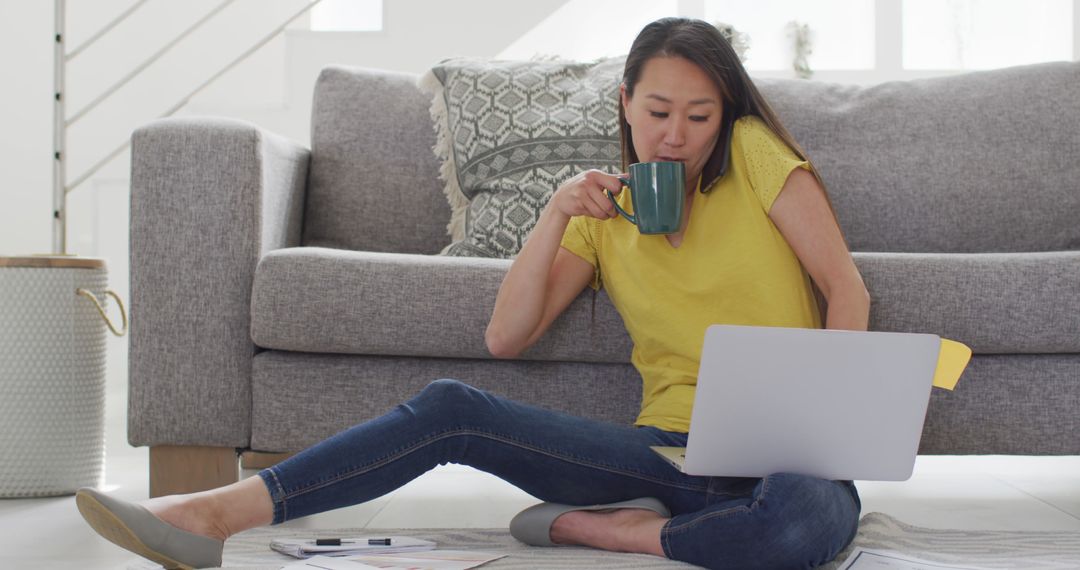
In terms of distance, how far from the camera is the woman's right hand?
137 cm

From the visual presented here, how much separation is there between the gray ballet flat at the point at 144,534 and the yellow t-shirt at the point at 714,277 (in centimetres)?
59

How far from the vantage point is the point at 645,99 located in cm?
139

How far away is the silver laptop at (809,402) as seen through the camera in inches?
42.6

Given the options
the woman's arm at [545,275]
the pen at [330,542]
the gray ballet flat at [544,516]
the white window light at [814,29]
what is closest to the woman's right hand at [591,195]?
the woman's arm at [545,275]

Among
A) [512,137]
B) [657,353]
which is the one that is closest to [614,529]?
[657,353]

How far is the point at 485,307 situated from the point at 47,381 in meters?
0.83

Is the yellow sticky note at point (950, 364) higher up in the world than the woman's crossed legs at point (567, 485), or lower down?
higher up

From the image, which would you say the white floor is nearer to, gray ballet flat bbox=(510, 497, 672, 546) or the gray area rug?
the gray area rug

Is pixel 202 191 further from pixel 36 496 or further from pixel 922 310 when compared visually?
pixel 922 310

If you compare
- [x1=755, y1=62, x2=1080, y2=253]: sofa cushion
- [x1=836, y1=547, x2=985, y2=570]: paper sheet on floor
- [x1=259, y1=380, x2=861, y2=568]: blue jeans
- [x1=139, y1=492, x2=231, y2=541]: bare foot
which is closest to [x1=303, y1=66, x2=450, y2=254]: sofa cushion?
[x1=755, y1=62, x2=1080, y2=253]: sofa cushion

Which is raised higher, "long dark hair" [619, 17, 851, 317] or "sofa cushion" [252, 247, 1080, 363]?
"long dark hair" [619, 17, 851, 317]

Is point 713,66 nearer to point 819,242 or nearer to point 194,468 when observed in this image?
point 819,242

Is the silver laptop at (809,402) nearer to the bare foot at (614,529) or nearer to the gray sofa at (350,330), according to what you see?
the bare foot at (614,529)

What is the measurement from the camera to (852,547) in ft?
4.39
